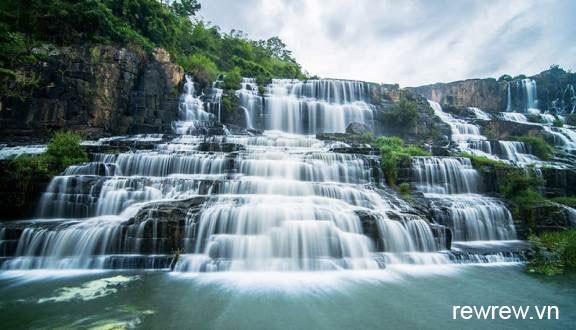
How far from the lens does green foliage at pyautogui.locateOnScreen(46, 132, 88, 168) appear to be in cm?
1125

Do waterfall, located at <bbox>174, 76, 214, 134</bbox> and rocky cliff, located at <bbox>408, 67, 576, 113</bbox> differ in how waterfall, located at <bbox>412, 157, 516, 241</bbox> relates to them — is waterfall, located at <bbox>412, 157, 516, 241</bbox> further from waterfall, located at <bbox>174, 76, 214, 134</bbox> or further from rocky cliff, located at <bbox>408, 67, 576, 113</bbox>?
rocky cliff, located at <bbox>408, 67, 576, 113</bbox>

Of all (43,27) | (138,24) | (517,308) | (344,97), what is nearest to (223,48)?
(138,24)

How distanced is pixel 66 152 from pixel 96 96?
7271 millimetres

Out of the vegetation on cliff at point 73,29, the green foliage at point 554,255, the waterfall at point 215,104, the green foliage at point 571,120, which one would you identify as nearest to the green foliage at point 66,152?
the vegetation on cliff at point 73,29

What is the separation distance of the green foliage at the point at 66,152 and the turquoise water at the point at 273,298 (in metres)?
5.41

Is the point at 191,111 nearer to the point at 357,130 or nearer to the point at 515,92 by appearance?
the point at 357,130

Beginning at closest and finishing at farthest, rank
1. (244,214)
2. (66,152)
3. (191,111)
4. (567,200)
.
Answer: (244,214), (66,152), (567,200), (191,111)

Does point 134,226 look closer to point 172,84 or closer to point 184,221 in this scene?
point 184,221

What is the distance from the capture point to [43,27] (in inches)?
703

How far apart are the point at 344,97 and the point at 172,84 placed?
46.0ft

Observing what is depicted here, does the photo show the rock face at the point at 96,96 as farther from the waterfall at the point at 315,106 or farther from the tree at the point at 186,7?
the tree at the point at 186,7

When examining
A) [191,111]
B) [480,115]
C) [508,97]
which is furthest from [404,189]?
[508,97]

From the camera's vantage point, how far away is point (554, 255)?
854cm

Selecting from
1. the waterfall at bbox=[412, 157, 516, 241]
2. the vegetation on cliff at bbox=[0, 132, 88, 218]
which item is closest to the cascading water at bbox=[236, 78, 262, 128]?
the waterfall at bbox=[412, 157, 516, 241]
